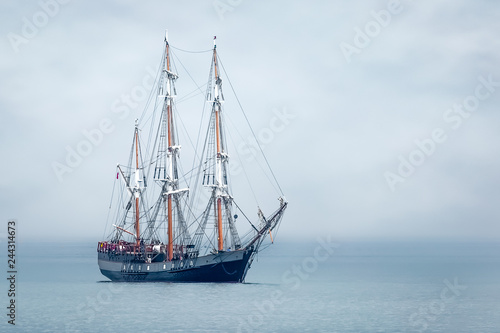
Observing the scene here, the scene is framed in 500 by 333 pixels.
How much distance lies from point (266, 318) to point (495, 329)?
76.7 ft

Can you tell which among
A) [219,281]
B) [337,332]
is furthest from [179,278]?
[337,332]

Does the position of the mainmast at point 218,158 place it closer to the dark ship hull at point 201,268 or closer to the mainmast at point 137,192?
the dark ship hull at point 201,268

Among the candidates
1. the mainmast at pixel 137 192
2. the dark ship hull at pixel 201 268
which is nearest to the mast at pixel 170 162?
the dark ship hull at pixel 201 268

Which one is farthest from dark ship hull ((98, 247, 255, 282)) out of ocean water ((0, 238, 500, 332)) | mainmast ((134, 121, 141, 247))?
mainmast ((134, 121, 141, 247))

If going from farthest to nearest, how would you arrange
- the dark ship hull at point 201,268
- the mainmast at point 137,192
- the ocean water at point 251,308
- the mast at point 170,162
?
the mainmast at point 137,192
the mast at point 170,162
the dark ship hull at point 201,268
the ocean water at point 251,308

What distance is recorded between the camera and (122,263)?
327ft

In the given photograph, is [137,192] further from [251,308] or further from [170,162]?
[251,308]

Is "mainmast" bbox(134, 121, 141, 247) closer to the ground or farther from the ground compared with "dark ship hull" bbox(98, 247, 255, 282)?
farther from the ground

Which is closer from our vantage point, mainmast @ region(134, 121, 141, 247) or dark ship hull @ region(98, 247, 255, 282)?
dark ship hull @ region(98, 247, 255, 282)

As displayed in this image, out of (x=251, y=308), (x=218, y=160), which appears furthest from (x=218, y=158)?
(x=251, y=308)

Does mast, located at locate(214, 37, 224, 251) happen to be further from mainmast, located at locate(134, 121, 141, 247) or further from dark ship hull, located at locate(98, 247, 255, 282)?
mainmast, located at locate(134, 121, 141, 247)

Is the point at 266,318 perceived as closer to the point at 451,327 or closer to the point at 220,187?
the point at 451,327

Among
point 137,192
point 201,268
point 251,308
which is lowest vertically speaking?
point 251,308

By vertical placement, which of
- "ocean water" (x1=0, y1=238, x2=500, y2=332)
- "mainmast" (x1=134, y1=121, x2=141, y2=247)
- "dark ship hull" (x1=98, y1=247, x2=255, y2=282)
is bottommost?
"ocean water" (x1=0, y1=238, x2=500, y2=332)
